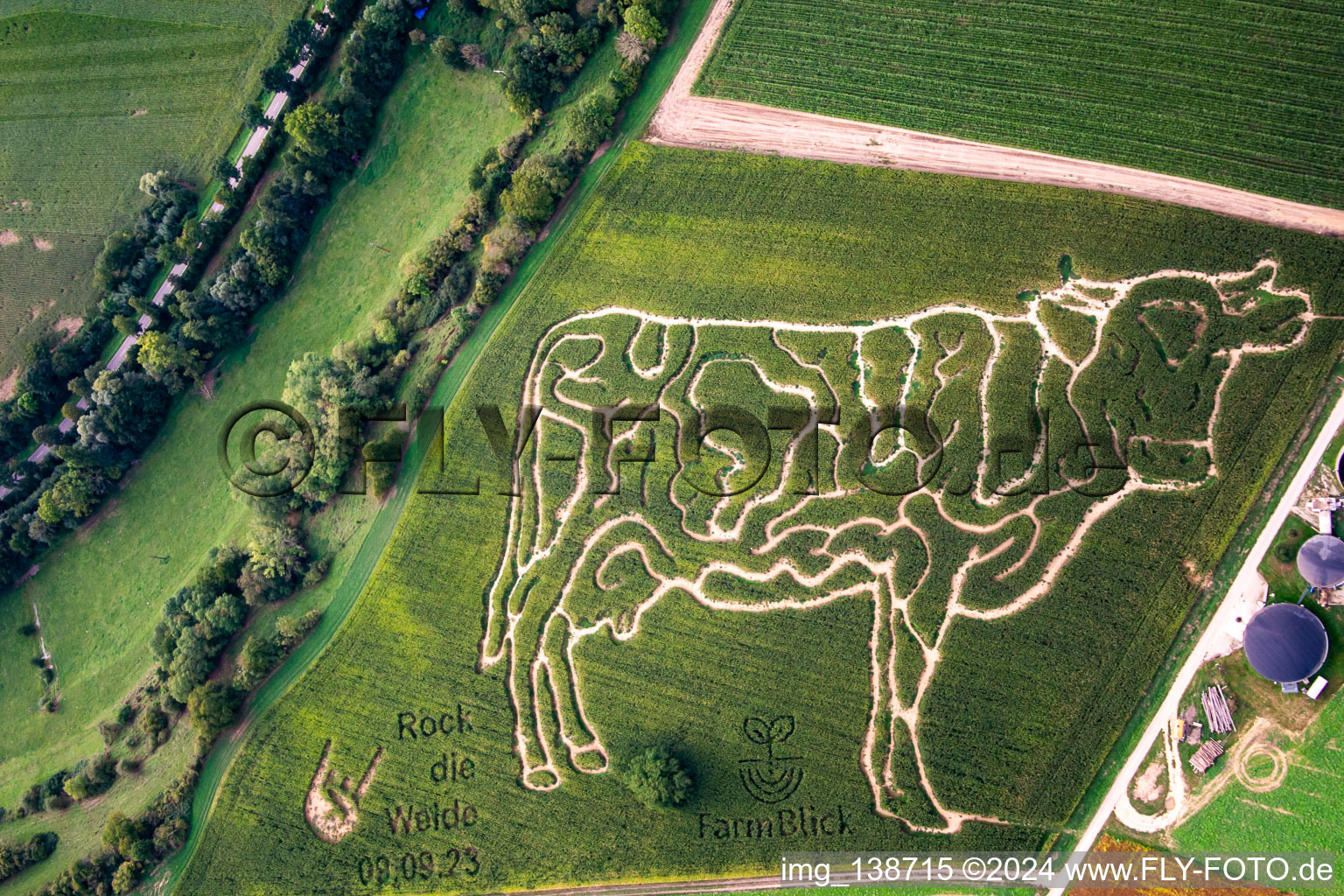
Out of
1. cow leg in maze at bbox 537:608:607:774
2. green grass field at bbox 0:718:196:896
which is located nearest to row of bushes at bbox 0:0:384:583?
green grass field at bbox 0:718:196:896

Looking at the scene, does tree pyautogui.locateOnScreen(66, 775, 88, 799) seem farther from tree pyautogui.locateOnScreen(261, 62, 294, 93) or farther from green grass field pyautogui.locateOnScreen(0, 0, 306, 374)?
tree pyautogui.locateOnScreen(261, 62, 294, 93)

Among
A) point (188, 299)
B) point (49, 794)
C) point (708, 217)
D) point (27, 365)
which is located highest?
point (708, 217)

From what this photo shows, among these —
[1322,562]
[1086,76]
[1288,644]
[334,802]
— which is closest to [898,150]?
[1086,76]

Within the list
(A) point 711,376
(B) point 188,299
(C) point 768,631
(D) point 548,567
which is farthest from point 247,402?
(C) point 768,631

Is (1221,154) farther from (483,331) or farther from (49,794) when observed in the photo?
(49,794)

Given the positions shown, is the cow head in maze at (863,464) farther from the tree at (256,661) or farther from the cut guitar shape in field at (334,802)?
the tree at (256,661)

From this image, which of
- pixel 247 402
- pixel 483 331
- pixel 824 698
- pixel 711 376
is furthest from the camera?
pixel 247 402
